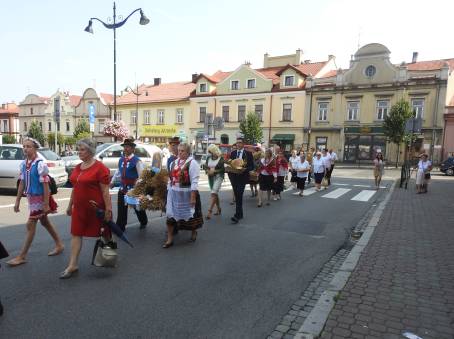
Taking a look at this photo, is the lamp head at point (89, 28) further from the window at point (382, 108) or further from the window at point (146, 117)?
the window at point (146, 117)

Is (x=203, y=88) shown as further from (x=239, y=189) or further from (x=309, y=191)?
(x=239, y=189)

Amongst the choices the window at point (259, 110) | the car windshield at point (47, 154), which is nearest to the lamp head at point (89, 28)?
the car windshield at point (47, 154)

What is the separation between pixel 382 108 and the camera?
33.4 metres

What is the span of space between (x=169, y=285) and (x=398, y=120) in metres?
30.2

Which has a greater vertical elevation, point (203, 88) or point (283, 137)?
point (203, 88)

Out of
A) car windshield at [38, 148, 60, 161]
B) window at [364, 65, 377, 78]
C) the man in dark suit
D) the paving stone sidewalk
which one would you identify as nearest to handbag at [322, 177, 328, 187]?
the man in dark suit

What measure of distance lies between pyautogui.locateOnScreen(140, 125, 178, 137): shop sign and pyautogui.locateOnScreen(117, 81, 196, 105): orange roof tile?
11.3 ft

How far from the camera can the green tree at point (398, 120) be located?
29603 mm

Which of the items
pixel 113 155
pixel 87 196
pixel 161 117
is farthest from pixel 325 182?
pixel 161 117

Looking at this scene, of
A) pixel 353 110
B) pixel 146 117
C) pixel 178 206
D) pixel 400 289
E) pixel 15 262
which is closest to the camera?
pixel 400 289

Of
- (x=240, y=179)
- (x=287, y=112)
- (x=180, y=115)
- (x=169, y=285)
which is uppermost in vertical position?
(x=287, y=112)

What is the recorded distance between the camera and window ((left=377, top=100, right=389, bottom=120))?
3316 centimetres

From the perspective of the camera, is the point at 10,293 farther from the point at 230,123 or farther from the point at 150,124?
the point at 150,124

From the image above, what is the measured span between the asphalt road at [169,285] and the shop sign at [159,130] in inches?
1513
